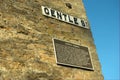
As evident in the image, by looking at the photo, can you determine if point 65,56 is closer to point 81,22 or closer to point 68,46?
point 68,46

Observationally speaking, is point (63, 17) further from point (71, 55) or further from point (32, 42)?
point (32, 42)

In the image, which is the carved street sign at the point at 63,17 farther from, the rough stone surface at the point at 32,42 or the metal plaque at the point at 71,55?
the metal plaque at the point at 71,55

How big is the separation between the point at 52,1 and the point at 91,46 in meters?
1.59

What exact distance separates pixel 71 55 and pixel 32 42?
1034 millimetres

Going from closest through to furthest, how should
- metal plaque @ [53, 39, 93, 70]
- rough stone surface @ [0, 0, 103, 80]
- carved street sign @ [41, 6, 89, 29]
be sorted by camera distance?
rough stone surface @ [0, 0, 103, 80] → metal plaque @ [53, 39, 93, 70] → carved street sign @ [41, 6, 89, 29]

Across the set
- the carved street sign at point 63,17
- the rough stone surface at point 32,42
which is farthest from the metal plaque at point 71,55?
the carved street sign at point 63,17

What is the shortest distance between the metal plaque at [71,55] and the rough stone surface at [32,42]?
119mm

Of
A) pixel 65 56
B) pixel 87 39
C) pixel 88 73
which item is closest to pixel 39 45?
pixel 65 56

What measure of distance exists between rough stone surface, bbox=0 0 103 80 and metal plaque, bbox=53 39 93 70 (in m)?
0.12

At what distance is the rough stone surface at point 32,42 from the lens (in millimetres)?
4344

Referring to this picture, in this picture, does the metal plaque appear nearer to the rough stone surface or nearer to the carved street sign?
the rough stone surface

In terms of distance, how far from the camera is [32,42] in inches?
191

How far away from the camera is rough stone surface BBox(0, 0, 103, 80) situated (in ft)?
14.3

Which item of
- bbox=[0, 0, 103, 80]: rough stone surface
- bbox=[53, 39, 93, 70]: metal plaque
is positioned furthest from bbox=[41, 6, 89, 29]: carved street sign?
bbox=[53, 39, 93, 70]: metal plaque
